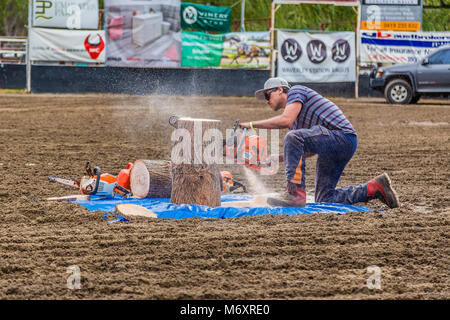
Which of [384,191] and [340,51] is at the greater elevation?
[340,51]

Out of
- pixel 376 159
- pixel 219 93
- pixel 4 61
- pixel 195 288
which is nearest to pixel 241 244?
pixel 195 288

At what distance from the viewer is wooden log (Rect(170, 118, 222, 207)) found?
639 cm

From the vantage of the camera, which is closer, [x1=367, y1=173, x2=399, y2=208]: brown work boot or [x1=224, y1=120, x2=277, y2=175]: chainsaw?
[x1=367, y1=173, x2=399, y2=208]: brown work boot

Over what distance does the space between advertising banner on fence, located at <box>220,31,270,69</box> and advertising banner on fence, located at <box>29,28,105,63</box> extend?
4.25 metres

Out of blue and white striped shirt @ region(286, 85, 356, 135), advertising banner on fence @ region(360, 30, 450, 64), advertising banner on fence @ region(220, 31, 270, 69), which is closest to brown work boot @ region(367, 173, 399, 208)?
blue and white striped shirt @ region(286, 85, 356, 135)

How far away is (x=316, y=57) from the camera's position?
76.2ft

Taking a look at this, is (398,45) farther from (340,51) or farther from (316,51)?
(316,51)

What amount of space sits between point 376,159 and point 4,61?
1674cm

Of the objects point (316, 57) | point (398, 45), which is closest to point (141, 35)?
Answer: point (316, 57)

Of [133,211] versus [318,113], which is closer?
[133,211]

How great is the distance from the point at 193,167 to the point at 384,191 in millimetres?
1887

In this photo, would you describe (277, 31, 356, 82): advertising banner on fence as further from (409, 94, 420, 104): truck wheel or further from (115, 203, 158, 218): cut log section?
(115, 203, 158, 218): cut log section

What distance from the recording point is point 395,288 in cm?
406

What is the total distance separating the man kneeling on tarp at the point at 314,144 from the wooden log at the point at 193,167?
463 millimetres
